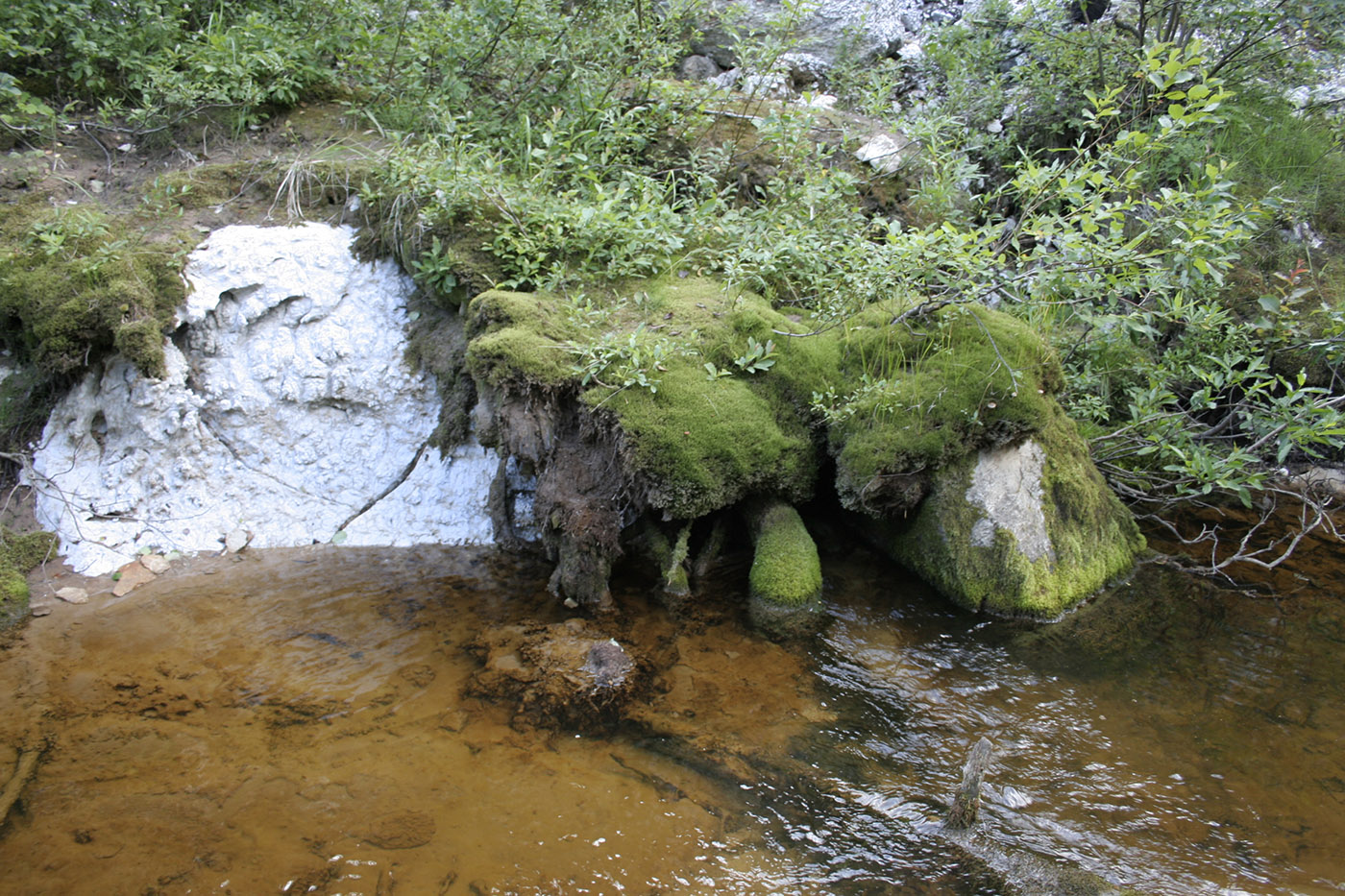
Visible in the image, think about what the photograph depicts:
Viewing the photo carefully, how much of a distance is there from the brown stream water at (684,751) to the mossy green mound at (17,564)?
0.22 meters

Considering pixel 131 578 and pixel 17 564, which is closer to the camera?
pixel 17 564

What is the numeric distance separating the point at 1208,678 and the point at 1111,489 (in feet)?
6.04

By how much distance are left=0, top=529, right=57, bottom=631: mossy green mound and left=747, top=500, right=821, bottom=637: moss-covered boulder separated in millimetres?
4505

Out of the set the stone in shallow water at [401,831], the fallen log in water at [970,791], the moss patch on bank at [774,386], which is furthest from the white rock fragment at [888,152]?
the stone in shallow water at [401,831]

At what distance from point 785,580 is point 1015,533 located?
148 centimetres

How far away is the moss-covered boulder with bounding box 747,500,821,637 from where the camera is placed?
4562 mm

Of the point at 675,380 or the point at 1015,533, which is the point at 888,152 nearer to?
the point at 675,380

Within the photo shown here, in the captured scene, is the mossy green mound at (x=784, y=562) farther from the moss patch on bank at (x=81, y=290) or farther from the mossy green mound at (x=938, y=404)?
the moss patch on bank at (x=81, y=290)

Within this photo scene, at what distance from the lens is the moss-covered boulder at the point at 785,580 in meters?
4.56

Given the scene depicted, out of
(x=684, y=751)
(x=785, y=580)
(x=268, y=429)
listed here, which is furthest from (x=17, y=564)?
(x=785, y=580)

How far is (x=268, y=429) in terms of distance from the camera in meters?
5.87

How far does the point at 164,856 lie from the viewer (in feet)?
9.26

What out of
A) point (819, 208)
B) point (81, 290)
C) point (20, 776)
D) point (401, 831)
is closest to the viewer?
point (401, 831)

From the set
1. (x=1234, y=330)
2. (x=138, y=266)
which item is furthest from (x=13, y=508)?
(x=1234, y=330)
